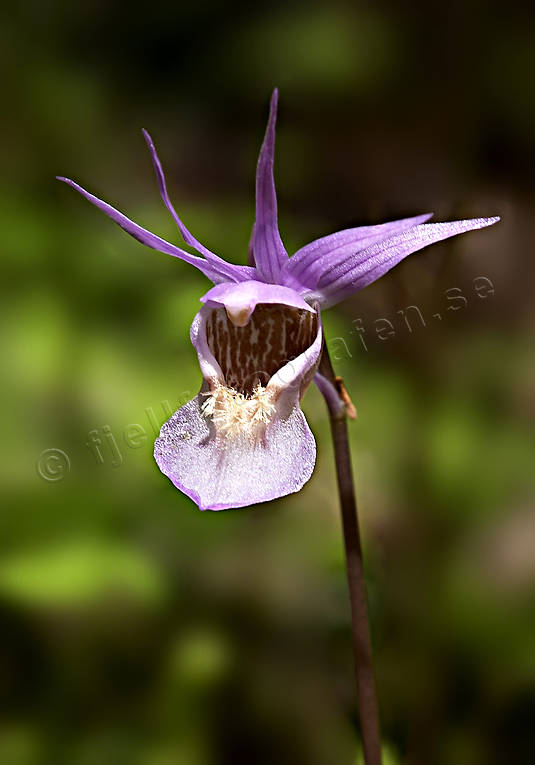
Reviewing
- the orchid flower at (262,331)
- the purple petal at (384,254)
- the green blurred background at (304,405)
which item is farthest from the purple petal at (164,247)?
the green blurred background at (304,405)

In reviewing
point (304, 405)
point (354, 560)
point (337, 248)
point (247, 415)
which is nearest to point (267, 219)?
point (337, 248)

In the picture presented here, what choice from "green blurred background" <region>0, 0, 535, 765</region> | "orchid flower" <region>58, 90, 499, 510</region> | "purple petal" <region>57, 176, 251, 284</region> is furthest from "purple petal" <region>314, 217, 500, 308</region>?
Answer: "green blurred background" <region>0, 0, 535, 765</region>

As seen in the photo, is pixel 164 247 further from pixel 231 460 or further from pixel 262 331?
pixel 231 460

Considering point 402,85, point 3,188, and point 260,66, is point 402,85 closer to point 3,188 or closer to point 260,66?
point 260,66

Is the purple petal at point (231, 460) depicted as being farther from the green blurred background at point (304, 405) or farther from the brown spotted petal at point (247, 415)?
the green blurred background at point (304, 405)

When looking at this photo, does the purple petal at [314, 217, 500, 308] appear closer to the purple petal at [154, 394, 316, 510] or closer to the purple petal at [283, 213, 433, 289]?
the purple petal at [283, 213, 433, 289]

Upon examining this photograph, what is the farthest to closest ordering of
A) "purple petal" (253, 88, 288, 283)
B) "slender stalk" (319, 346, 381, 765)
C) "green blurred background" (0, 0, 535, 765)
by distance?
"green blurred background" (0, 0, 535, 765) → "slender stalk" (319, 346, 381, 765) → "purple petal" (253, 88, 288, 283)

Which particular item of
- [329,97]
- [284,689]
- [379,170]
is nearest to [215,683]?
[284,689]
